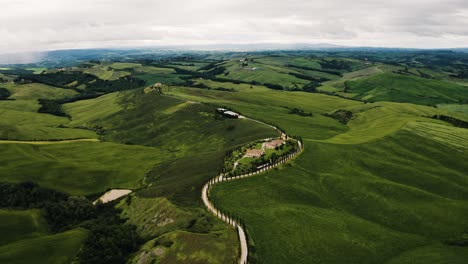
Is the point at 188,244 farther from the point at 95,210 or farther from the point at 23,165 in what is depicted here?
the point at 23,165

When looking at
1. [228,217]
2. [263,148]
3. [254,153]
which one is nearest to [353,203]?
[254,153]

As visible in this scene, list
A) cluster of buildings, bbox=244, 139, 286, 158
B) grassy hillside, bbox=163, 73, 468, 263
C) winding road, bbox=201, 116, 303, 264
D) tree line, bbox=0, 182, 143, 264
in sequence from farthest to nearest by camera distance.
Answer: cluster of buildings, bbox=244, 139, 286, 158 < tree line, bbox=0, 182, 143, 264 < grassy hillside, bbox=163, 73, 468, 263 < winding road, bbox=201, 116, 303, 264

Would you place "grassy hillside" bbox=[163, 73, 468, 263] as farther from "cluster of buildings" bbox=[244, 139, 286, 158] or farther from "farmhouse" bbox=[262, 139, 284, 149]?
"cluster of buildings" bbox=[244, 139, 286, 158]

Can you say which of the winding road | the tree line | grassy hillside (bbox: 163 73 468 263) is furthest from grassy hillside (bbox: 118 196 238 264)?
grassy hillside (bbox: 163 73 468 263)

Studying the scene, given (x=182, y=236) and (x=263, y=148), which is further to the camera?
(x=263, y=148)

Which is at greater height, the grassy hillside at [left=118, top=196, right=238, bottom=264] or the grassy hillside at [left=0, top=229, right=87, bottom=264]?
the grassy hillside at [left=118, top=196, right=238, bottom=264]

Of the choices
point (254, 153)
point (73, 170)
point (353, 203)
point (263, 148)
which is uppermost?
point (263, 148)

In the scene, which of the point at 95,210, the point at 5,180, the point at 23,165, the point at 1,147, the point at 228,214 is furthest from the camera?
the point at 1,147

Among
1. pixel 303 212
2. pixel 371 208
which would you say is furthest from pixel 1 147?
pixel 371 208

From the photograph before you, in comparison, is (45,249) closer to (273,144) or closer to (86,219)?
(86,219)

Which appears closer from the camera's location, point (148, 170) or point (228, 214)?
point (228, 214)

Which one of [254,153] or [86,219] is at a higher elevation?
[254,153]
